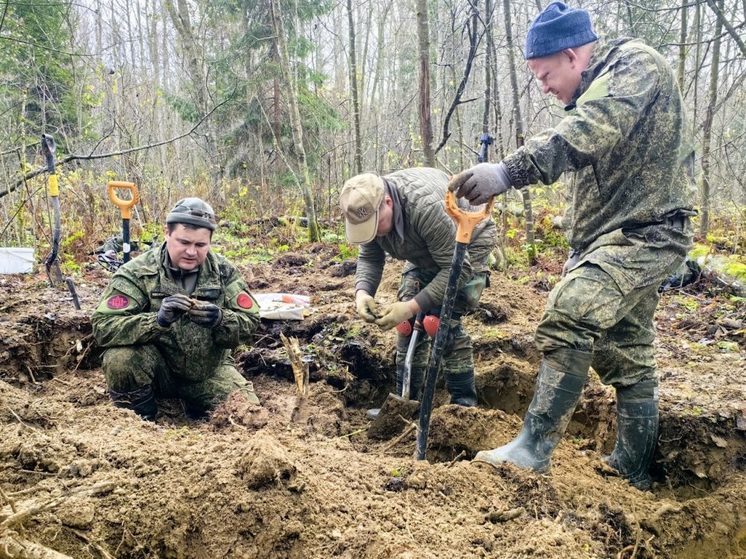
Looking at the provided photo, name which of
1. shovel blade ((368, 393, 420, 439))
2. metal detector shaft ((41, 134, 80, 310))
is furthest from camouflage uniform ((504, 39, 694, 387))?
metal detector shaft ((41, 134, 80, 310))

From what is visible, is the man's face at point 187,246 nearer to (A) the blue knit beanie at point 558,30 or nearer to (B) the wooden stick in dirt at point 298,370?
(B) the wooden stick in dirt at point 298,370

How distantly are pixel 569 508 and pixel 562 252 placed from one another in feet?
20.9

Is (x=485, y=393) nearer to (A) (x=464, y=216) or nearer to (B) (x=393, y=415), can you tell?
(B) (x=393, y=415)

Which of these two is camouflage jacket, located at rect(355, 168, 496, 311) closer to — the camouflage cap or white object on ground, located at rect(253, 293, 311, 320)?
the camouflage cap

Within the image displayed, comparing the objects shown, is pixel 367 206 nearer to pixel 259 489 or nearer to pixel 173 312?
pixel 173 312

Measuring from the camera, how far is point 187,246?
3.26 m

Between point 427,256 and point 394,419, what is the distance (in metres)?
1.08

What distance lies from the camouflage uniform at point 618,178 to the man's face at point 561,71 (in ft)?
0.16

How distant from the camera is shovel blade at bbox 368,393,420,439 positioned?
10.9 ft

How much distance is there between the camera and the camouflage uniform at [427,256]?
303 centimetres

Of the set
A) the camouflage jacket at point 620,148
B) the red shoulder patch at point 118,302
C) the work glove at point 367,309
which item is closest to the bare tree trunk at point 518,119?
the work glove at point 367,309

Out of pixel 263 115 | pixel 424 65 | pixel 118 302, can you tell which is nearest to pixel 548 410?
pixel 118 302

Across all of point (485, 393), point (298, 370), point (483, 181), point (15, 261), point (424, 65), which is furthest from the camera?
point (15, 261)

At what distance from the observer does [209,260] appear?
3.52 meters
